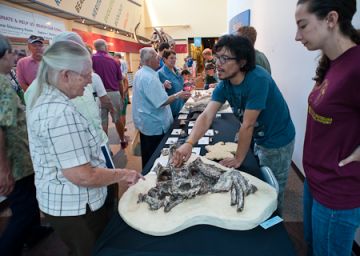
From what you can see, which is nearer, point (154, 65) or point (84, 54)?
point (84, 54)

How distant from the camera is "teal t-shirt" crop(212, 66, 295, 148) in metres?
1.24

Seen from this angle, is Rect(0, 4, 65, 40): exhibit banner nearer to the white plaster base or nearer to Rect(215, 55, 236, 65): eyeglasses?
Rect(215, 55, 236, 65): eyeglasses

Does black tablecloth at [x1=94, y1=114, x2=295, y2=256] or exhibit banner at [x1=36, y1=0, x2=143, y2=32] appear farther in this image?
exhibit banner at [x1=36, y1=0, x2=143, y2=32]

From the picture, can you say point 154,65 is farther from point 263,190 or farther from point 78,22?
point 78,22

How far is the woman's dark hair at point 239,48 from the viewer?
124 cm

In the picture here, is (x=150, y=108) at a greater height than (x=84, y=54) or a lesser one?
lesser

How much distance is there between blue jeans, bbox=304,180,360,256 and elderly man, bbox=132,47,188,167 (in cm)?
150

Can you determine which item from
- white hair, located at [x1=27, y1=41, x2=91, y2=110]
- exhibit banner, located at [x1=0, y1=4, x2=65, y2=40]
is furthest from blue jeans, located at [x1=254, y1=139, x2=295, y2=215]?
exhibit banner, located at [x1=0, y1=4, x2=65, y2=40]

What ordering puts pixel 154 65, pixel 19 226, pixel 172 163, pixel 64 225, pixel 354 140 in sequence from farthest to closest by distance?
pixel 154 65
pixel 19 226
pixel 172 163
pixel 64 225
pixel 354 140

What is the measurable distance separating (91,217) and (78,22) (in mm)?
6887

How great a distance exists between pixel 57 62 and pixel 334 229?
1.12m

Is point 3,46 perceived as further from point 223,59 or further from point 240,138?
point 240,138

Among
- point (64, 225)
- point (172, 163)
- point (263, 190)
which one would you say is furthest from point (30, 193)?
point (263, 190)

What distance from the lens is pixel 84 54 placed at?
2.87 ft
